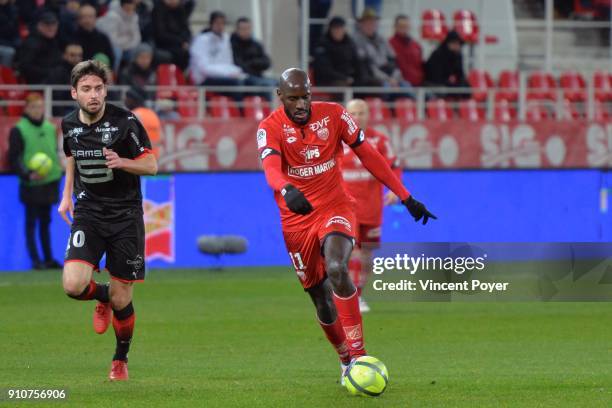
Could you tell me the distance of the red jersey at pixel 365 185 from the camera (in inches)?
590

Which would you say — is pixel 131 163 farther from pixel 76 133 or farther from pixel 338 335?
pixel 338 335

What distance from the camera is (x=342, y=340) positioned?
9.55 metres

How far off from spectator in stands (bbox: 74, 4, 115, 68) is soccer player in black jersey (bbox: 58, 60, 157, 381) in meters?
11.8

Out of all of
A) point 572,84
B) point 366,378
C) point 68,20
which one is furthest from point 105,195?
point 572,84

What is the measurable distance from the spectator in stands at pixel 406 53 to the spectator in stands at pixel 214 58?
3.62 metres

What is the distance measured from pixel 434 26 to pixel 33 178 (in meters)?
11.3

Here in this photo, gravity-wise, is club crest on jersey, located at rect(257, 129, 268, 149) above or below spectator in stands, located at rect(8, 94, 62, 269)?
above

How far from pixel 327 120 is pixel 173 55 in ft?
44.7

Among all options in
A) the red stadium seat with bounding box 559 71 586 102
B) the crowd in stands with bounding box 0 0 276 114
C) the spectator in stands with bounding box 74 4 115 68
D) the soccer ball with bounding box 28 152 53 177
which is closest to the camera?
the soccer ball with bounding box 28 152 53 177

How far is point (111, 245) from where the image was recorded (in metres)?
9.69

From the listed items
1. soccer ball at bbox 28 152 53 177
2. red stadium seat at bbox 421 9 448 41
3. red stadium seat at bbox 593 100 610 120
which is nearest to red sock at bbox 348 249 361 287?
soccer ball at bbox 28 152 53 177

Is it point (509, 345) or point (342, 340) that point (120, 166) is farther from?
point (509, 345)

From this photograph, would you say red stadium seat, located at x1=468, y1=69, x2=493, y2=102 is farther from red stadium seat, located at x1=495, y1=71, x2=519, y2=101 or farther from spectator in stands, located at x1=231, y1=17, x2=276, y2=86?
spectator in stands, located at x1=231, y1=17, x2=276, y2=86

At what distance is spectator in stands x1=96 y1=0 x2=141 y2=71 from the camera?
A: 22578 millimetres
